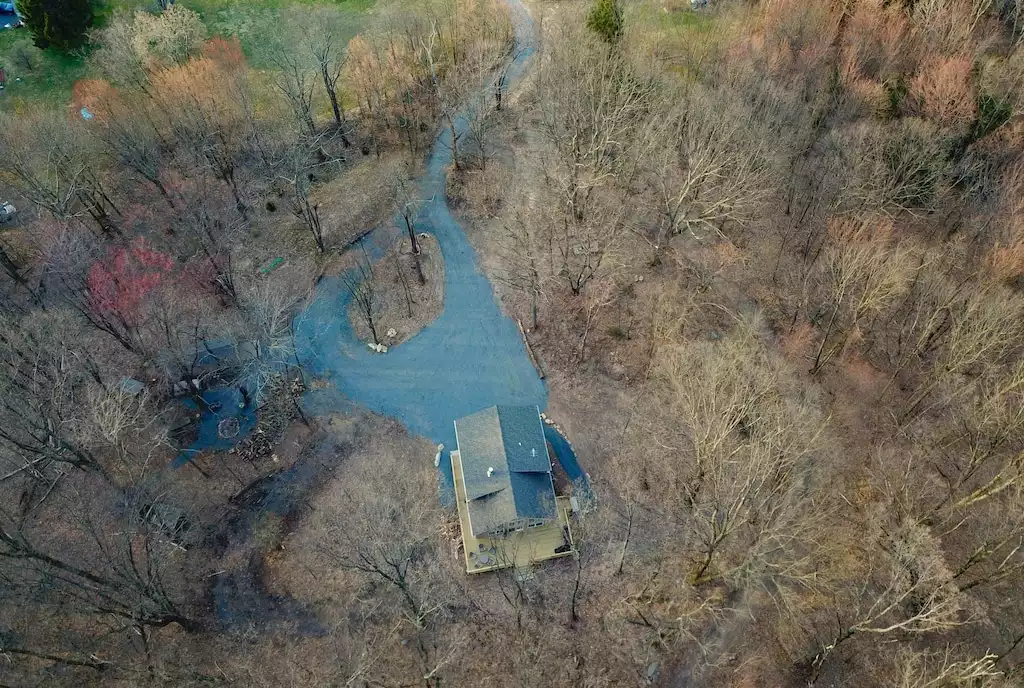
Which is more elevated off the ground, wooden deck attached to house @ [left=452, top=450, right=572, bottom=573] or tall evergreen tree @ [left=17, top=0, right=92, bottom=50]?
tall evergreen tree @ [left=17, top=0, right=92, bottom=50]

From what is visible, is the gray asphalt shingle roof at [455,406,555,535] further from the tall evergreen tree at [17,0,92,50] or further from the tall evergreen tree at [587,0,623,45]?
the tall evergreen tree at [17,0,92,50]

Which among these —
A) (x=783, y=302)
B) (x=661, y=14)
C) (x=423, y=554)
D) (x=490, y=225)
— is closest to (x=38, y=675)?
(x=423, y=554)

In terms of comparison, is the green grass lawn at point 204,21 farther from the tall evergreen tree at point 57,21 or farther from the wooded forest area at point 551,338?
the tall evergreen tree at point 57,21

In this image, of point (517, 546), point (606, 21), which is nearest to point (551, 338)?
point (517, 546)

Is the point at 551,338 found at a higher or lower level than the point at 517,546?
higher

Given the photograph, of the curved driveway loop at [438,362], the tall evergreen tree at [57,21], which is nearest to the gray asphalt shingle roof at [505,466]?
the curved driveway loop at [438,362]

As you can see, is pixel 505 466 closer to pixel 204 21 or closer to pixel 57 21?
pixel 204 21

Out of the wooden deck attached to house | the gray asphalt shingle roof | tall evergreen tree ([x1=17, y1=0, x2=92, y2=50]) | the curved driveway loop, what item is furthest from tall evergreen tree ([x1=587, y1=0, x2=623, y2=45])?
tall evergreen tree ([x1=17, y1=0, x2=92, y2=50])
